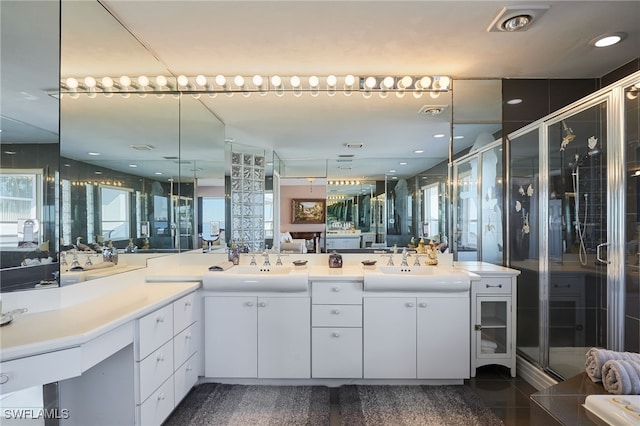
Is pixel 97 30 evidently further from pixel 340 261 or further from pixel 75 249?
pixel 340 261

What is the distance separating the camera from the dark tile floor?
212 cm

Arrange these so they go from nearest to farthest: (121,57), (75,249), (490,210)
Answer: (75,249) < (121,57) < (490,210)

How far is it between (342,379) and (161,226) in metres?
1.86

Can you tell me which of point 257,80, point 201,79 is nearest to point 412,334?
point 257,80

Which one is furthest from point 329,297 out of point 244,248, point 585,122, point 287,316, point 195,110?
point 585,122

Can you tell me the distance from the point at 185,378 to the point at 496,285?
96.3 inches

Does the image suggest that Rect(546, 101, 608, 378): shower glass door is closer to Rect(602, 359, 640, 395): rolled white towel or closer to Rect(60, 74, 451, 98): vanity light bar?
Rect(60, 74, 451, 98): vanity light bar

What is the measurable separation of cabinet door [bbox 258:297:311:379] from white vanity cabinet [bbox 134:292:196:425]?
49cm

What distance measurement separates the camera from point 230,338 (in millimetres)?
2428

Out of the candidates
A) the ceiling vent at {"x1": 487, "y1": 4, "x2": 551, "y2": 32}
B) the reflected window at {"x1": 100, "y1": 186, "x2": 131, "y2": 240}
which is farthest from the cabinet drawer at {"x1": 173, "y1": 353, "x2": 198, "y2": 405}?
the ceiling vent at {"x1": 487, "y1": 4, "x2": 551, "y2": 32}

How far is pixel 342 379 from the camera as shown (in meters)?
2.46

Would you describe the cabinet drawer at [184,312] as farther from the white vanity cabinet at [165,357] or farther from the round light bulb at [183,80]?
the round light bulb at [183,80]

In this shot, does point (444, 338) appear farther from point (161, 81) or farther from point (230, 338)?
point (161, 81)

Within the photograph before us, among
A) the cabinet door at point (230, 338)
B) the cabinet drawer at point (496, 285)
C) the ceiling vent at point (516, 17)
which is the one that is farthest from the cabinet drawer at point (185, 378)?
the ceiling vent at point (516, 17)
